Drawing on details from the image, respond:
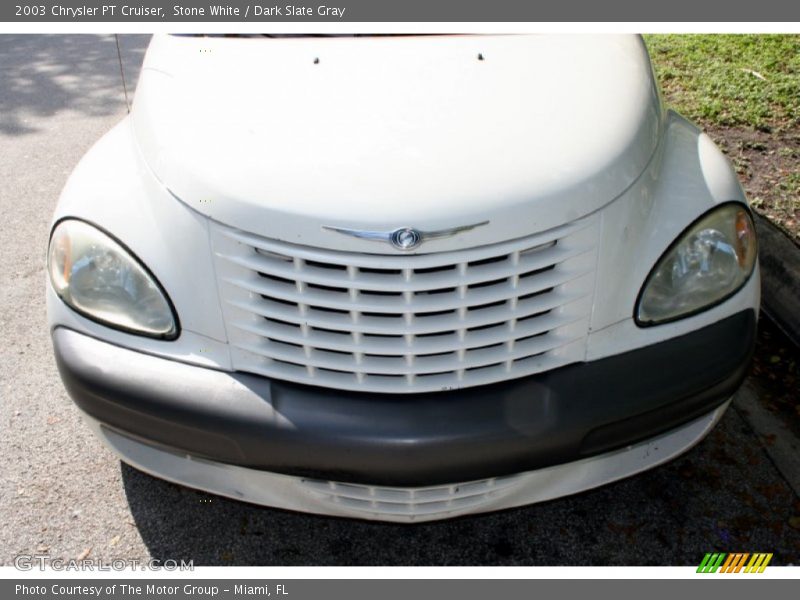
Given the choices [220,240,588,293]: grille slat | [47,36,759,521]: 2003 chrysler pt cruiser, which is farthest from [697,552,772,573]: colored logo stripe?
[220,240,588,293]: grille slat

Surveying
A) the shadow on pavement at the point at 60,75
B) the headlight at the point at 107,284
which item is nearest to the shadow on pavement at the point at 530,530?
the headlight at the point at 107,284

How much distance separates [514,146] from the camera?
212 cm

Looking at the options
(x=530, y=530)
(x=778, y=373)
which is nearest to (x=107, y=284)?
(x=530, y=530)

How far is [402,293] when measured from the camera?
6.53ft

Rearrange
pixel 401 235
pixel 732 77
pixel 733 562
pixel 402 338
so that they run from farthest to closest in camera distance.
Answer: pixel 732 77 → pixel 733 562 → pixel 402 338 → pixel 401 235

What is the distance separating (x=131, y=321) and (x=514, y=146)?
1080 millimetres

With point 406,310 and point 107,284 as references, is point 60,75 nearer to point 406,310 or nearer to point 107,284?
point 107,284

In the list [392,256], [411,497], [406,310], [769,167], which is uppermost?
[392,256]

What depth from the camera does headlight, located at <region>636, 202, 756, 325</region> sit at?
221 centimetres

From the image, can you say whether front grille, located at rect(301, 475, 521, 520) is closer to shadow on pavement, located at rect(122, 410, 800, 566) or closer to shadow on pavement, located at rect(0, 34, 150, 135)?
shadow on pavement, located at rect(122, 410, 800, 566)

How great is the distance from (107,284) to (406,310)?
835mm

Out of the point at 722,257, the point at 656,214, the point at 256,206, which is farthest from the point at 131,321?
the point at 722,257

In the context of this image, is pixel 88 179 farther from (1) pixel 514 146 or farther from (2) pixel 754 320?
(2) pixel 754 320

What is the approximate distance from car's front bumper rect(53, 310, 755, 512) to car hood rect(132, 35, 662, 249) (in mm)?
397
